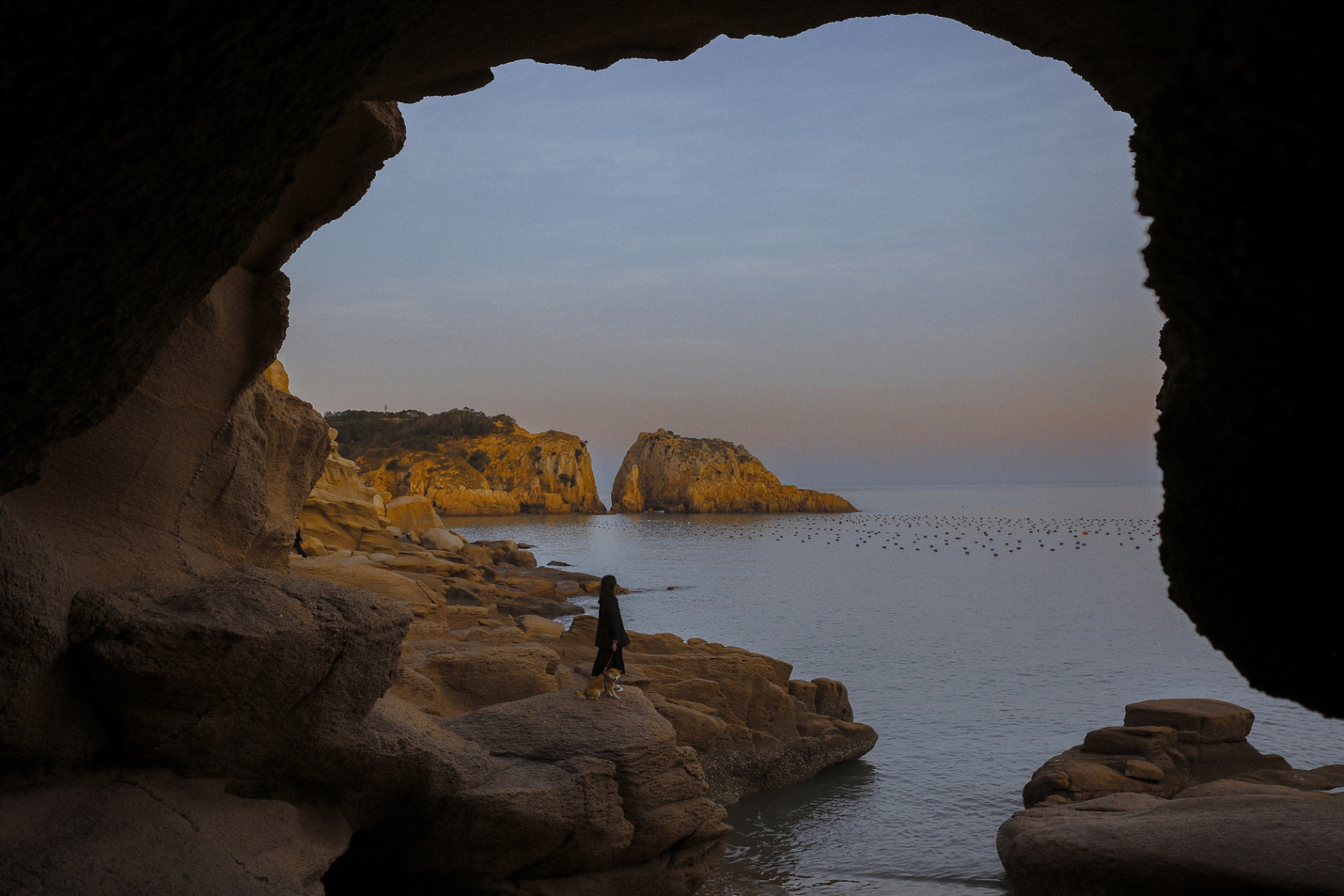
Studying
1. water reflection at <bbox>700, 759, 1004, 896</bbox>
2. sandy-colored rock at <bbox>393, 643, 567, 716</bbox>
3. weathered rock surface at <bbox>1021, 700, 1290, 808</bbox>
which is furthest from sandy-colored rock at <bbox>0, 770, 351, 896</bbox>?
weathered rock surface at <bbox>1021, 700, 1290, 808</bbox>

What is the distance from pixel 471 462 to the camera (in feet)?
289

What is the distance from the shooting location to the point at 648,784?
7.93m

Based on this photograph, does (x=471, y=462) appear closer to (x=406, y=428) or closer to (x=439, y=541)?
(x=406, y=428)

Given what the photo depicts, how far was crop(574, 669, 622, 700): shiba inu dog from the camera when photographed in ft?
29.1

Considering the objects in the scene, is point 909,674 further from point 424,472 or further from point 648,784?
point 424,472

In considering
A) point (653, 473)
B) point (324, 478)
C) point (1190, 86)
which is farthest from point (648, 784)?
point (653, 473)

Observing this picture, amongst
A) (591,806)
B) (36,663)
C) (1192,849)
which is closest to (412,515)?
(591,806)

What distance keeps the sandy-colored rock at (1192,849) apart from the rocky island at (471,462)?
236 ft

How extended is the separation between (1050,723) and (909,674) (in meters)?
4.24

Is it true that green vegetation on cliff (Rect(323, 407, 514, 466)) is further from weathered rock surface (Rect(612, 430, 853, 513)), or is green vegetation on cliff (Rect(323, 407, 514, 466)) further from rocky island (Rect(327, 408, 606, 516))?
weathered rock surface (Rect(612, 430, 853, 513))

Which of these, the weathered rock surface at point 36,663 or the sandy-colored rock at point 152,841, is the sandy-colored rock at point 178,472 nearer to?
the weathered rock surface at point 36,663

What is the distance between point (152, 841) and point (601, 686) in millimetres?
4612

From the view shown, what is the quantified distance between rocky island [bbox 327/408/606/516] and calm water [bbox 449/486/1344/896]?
90.7 feet

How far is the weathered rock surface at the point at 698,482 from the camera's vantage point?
323 ft
